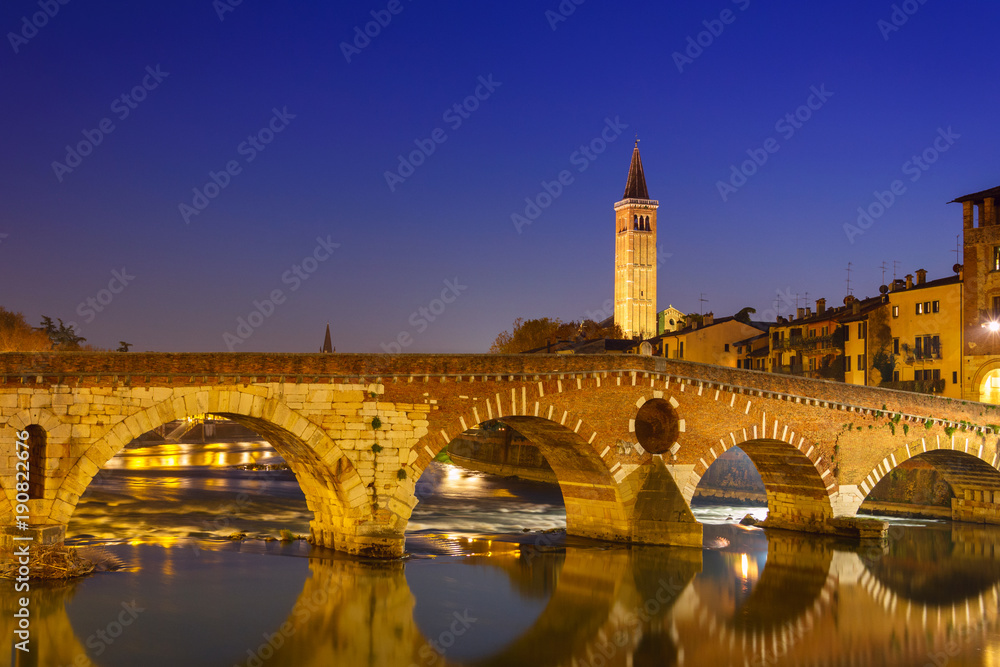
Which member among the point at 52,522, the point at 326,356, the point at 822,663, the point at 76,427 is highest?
the point at 326,356

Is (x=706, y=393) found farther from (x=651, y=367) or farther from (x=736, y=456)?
(x=736, y=456)

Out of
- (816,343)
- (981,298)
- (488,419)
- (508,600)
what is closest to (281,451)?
(488,419)

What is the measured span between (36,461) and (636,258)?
106 metres

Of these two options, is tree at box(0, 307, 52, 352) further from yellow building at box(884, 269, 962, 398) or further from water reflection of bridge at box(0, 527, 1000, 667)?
yellow building at box(884, 269, 962, 398)

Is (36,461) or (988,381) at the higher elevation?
(988,381)

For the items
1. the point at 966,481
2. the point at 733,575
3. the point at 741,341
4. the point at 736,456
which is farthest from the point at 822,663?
the point at 741,341

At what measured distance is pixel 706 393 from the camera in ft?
94.5

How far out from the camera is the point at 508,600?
74.6 feet

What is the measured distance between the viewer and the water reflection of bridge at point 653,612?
18.7 meters

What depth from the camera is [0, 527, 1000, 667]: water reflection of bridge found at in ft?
61.5

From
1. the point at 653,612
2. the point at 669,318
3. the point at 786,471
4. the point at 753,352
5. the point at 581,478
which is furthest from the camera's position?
the point at 669,318

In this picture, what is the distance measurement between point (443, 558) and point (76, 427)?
34.5 ft

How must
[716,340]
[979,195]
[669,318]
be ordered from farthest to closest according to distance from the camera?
[669,318]
[716,340]
[979,195]

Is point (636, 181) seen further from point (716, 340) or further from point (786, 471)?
point (786, 471)
